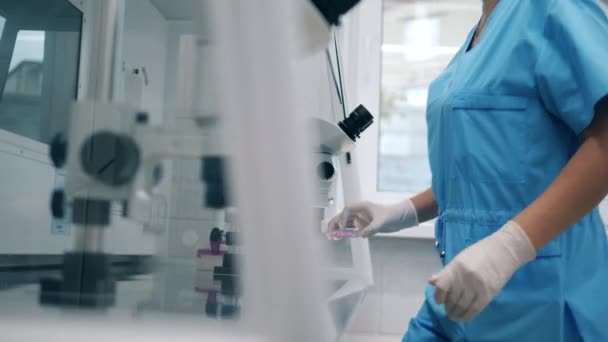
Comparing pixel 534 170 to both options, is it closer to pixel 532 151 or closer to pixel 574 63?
pixel 532 151

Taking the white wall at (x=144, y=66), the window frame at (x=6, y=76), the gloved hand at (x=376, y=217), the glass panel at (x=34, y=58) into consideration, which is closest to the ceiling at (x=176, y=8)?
the white wall at (x=144, y=66)

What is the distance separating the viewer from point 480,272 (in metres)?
0.73

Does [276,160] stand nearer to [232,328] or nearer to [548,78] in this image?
[232,328]

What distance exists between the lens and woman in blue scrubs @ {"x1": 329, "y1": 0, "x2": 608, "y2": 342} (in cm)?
79

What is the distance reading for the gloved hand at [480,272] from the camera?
2.40ft

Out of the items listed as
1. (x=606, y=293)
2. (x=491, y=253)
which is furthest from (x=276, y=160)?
(x=606, y=293)

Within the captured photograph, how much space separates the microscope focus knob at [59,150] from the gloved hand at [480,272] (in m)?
0.46

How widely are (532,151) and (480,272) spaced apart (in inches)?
10.9

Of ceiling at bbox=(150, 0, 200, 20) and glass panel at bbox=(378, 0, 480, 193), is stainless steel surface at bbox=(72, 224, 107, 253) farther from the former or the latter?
glass panel at bbox=(378, 0, 480, 193)

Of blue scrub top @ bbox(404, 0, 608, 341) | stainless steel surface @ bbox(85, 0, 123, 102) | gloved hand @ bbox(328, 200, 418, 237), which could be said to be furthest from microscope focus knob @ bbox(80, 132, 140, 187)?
gloved hand @ bbox(328, 200, 418, 237)

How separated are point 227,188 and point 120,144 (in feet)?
0.58

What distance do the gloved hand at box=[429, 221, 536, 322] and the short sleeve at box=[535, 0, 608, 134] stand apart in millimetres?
217

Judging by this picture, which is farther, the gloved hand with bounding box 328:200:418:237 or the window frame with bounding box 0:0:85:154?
the gloved hand with bounding box 328:200:418:237

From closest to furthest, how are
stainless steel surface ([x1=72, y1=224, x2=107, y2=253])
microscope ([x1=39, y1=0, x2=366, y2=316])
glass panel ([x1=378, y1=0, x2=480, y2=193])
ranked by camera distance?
microscope ([x1=39, y1=0, x2=366, y2=316]), stainless steel surface ([x1=72, y1=224, x2=107, y2=253]), glass panel ([x1=378, y1=0, x2=480, y2=193])
